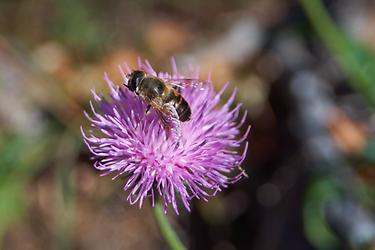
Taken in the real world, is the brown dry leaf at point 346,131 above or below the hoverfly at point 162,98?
below

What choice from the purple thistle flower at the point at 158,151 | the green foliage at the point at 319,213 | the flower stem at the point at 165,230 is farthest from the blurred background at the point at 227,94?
the flower stem at the point at 165,230

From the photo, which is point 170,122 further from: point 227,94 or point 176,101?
point 227,94

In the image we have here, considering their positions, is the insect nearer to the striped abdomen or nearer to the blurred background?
the striped abdomen

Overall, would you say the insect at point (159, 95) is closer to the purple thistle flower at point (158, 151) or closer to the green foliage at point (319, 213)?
the purple thistle flower at point (158, 151)

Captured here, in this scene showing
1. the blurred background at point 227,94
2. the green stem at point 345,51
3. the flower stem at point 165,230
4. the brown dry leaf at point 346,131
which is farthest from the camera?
the brown dry leaf at point 346,131

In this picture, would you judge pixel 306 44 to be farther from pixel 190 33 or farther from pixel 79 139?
pixel 79 139

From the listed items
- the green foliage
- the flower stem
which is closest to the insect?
the flower stem

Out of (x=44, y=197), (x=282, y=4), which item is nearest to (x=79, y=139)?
(x=44, y=197)
